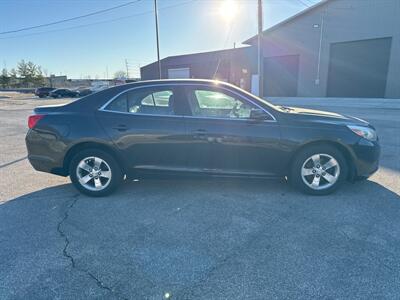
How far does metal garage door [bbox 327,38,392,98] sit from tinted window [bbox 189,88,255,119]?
22355 millimetres

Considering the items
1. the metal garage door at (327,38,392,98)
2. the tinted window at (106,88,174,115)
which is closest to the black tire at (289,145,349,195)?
the tinted window at (106,88,174,115)

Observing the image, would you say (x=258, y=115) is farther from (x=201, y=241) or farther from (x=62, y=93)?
(x=62, y=93)

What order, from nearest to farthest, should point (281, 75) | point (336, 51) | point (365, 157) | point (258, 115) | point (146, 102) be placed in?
point (258, 115), point (365, 157), point (146, 102), point (336, 51), point (281, 75)

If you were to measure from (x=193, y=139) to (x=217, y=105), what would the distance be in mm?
651

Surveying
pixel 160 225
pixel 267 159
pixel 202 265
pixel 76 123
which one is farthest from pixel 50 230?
pixel 267 159

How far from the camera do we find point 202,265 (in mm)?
2494

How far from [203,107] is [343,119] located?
81.3 inches

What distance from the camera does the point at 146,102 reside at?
3926 millimetres

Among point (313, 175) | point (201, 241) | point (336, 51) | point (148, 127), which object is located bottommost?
point (201, 241)

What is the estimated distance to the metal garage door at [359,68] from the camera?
2095 cm

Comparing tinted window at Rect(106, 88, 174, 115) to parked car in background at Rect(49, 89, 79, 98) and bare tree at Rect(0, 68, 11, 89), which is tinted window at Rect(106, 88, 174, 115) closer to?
parked car in background at Rect(49, 89, 79, 98)

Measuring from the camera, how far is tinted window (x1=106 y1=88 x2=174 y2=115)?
3.88 m

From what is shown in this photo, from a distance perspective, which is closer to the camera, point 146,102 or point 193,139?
point 193,139

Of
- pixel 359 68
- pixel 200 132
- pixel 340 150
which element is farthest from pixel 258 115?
pixel 359 68
